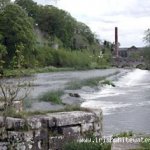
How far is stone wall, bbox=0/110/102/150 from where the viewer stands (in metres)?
7.12

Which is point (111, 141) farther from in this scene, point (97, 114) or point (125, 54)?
point (125, 54)

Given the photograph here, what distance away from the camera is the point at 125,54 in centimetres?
16238

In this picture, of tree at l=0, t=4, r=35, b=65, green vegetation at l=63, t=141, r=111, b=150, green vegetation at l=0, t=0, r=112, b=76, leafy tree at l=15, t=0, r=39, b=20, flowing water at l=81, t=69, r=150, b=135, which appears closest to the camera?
green vegetation at l=63, t=141, r=111, b=150

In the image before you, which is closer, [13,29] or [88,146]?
[88,146]

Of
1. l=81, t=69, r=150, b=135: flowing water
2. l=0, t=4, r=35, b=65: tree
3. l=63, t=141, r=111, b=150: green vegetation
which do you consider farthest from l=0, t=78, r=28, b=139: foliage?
l=0, t=4, r=35, b=65: tree

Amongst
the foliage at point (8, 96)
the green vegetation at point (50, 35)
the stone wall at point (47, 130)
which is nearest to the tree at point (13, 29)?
the green vegetation at point (50, 35)

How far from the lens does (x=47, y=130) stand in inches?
292

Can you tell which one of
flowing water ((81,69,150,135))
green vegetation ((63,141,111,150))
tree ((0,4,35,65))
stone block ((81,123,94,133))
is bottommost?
flowing water ((81,69,150,135))

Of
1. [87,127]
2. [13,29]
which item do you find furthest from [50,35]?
[87,127]

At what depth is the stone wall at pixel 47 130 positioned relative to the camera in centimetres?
712

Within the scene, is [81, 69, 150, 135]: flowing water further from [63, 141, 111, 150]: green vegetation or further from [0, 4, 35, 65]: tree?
[0, 4, 35, 65]: tree

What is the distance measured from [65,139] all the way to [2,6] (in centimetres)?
5922

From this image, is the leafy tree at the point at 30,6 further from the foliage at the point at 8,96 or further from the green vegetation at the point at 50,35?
the foliage at the point at 8,96

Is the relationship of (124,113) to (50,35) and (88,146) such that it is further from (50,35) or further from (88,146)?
(50,35)
